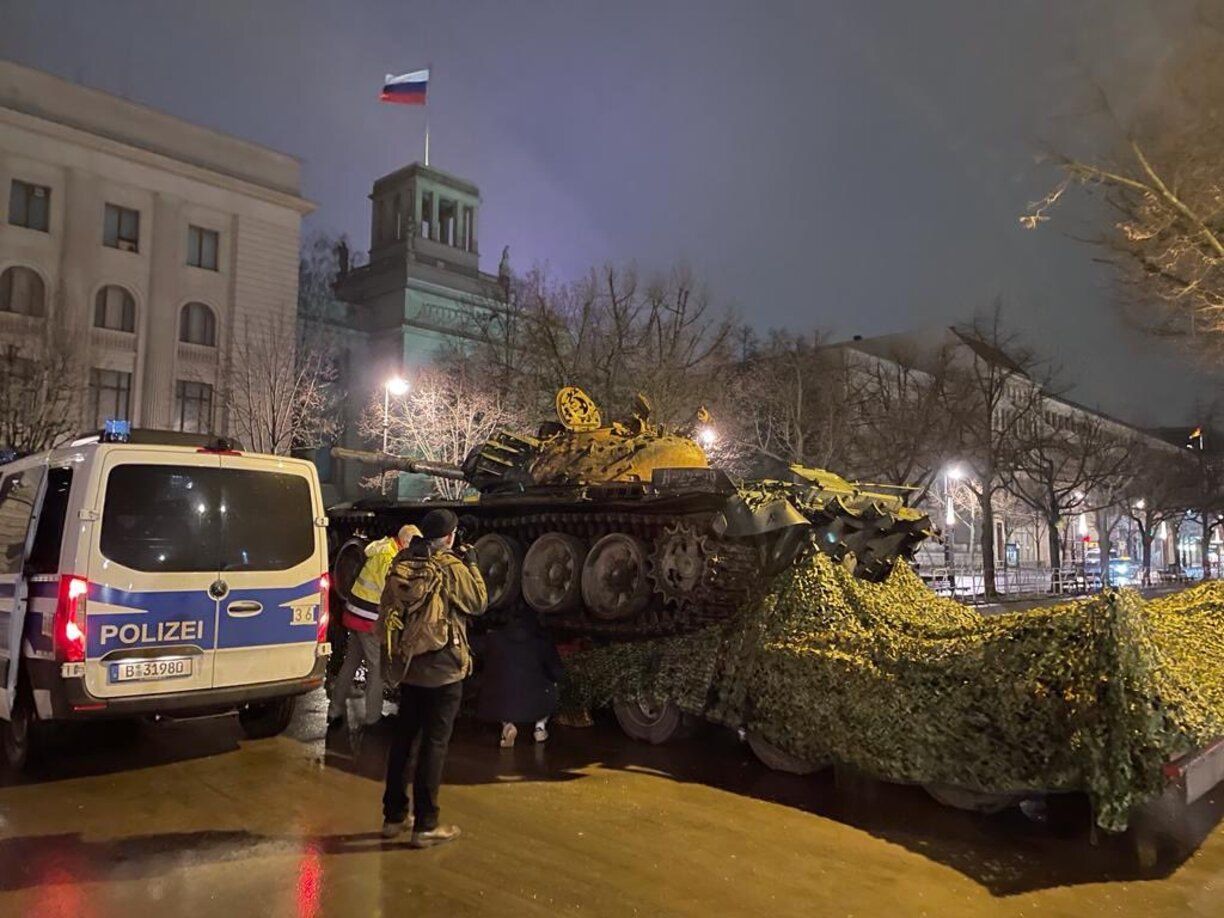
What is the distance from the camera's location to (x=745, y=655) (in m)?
7.05

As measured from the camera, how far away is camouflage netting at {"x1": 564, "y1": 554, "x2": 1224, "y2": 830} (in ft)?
16.0

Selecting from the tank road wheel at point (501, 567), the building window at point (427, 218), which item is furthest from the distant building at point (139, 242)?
the tank road wheel at point (501, 567)

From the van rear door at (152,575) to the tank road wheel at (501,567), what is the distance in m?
3.81

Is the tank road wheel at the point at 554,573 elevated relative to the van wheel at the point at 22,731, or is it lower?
elevated

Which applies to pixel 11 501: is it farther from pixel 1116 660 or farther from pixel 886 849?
pixel 1116 660

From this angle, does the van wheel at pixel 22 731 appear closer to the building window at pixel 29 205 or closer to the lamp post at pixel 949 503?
the lamp post at pixel 949 503

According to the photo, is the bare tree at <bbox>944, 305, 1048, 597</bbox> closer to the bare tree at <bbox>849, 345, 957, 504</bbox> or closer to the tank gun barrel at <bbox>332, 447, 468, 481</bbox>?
the bare tree at <bbox>849, 345, 957, 504</bbox>

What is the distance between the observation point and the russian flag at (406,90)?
96.1 ft

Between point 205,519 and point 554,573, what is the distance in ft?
12.9

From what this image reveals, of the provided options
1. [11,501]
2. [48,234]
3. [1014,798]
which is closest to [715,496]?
[1014,798]

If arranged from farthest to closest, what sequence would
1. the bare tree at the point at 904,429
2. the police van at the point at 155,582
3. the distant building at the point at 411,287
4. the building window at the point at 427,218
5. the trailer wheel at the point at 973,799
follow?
the building window at the point at 427,218 < the distant building at the point at 411,287 < the bare tree at the point at 904,429 < the police van at the point at 155,582 < the trailer wheel at the point at 973,799

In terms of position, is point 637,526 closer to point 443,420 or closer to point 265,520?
point 265,520

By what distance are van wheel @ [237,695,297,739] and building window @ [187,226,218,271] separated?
27357mm

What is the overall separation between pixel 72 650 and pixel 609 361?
22.2 meters
